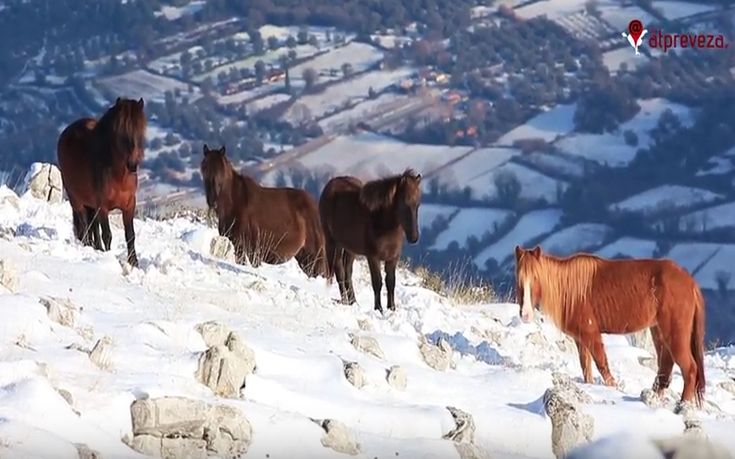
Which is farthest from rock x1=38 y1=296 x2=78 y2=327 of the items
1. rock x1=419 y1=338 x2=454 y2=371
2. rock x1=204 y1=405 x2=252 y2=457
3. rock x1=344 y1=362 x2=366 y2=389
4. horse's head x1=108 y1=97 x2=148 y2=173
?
horse's head x1=108 y1=97 x2=148 y2=173

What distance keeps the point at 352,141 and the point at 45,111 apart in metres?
20.8

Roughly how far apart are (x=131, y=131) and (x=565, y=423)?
581cm

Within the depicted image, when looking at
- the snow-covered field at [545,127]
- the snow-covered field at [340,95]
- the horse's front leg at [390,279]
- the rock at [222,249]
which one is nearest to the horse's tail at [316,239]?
the rock at [222,249]

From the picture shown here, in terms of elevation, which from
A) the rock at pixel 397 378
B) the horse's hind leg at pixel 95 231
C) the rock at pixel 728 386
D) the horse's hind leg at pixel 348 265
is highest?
the rock at pixel 397 378

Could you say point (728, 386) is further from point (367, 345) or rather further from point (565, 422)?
point (565, 422)

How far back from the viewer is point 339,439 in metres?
8.76

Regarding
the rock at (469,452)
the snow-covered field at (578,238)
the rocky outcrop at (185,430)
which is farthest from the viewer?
the snow-covered field at (578,238)

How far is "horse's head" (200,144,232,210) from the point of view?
16906 millimetres

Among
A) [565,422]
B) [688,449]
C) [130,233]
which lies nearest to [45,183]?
[130,233]

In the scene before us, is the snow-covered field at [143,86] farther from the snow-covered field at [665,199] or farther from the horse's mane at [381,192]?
the horse's mane at [381,192]

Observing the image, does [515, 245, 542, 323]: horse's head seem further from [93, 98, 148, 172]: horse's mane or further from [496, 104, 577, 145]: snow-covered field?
[496, 104, 577, 145]: snow-covered field

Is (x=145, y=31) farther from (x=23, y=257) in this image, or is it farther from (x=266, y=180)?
(x=23, y=257)

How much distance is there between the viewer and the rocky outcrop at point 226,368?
939 cm

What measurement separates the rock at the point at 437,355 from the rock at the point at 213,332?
68.7 inches
